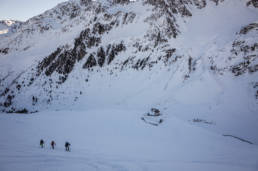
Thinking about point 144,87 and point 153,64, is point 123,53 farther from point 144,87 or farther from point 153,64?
point 144,87

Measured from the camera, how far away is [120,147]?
14133 mm

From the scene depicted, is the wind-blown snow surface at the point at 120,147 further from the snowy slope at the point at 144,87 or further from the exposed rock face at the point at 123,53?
the exposed rock face at the point at 123,53

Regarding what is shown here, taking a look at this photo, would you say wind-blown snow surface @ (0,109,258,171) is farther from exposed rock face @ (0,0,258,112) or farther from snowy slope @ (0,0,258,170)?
exposed rock face @ (0,0,258,112)

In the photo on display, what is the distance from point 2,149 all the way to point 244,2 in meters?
71.7

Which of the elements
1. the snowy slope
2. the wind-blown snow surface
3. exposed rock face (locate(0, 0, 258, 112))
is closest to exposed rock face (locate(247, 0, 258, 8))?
exposed rock face (locate(0, 0, 258, 112))

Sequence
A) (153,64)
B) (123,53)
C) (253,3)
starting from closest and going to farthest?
(153,64), (123,53), (253,3)

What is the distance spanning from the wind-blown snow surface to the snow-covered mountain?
291 inches

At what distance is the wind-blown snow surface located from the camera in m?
9.85

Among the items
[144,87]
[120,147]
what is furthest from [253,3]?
[120,147]

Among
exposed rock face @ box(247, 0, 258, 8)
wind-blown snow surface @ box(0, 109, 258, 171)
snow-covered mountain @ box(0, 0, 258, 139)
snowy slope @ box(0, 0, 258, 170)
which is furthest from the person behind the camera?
exposed rock face @ box(247, 0, 258, 8)

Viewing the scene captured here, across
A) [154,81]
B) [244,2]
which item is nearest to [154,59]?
[154,81]

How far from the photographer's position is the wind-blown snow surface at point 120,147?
32.3 feet

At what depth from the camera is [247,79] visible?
24172 mm

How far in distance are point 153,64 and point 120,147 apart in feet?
91.3
